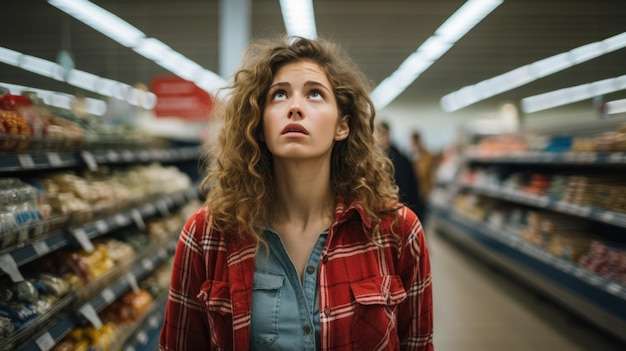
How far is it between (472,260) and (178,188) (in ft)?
15.2

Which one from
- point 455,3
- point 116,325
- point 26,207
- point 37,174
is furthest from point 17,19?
point 455,3

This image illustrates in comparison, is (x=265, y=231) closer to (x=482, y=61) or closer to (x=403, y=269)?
(x=403, y=269)

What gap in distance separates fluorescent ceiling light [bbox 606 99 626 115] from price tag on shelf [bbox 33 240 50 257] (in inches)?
160

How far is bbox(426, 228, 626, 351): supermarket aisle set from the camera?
12.0ft

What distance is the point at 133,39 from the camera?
337 inches

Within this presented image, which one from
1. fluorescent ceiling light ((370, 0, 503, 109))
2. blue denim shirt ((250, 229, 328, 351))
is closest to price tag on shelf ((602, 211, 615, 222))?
fluorescent ceiling light ((370, 0, 503, 109))

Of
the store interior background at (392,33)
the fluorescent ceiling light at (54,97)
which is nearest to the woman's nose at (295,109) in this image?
the fluorescent ceiling light at (54,97)

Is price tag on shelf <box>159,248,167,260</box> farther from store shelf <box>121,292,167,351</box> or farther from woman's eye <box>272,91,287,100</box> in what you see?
woman's eye <box>272,91,287,100</box>

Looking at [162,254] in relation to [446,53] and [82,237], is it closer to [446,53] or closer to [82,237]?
[82,237]

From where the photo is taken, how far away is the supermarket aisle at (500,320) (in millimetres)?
3660

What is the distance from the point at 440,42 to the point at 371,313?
8.70m

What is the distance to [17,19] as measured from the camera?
240 centimetres

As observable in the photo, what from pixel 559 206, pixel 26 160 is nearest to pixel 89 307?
pixel 26 160

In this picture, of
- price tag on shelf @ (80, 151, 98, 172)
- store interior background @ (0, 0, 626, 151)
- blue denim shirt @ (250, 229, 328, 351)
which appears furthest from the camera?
store interior background @ (0, 0, 626, 151)
